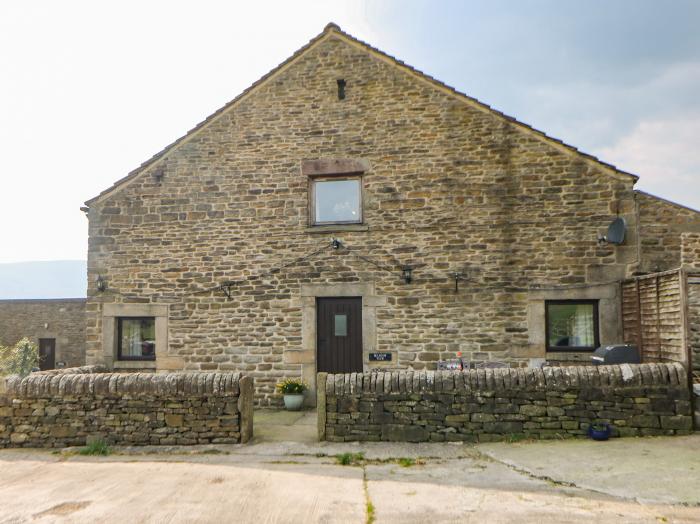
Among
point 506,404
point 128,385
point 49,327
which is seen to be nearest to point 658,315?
point 506,404

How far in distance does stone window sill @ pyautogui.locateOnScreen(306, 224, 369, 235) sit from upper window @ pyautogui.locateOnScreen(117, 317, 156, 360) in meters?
3.81

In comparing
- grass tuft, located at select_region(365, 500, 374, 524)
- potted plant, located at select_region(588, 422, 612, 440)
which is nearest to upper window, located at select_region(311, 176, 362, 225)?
potted plant, located at select_region(588, 422, 612, 440)

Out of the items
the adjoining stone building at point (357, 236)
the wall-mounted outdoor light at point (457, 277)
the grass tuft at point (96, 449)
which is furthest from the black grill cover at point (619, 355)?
the grass tuft at point (96, 449)

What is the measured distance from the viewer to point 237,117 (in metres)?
10.9

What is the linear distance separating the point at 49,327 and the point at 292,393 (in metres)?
17.4

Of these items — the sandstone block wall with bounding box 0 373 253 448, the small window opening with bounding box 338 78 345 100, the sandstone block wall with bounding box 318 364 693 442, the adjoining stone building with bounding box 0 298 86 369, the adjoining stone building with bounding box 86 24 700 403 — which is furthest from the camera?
the adjoining stone building with bounding box 0 298 86 369

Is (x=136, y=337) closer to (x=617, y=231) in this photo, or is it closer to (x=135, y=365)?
(x=135, y=365)

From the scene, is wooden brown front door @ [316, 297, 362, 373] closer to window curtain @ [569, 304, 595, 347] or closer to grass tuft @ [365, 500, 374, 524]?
window curtain @ [569, 304, 595, 347]

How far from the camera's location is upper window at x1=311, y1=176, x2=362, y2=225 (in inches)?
415

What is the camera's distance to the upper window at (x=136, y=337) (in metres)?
10.9

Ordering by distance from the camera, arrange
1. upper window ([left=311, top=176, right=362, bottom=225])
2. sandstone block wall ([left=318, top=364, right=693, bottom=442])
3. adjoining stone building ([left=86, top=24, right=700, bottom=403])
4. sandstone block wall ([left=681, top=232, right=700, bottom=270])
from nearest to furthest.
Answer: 1. sandstone block wall ([left=318, top=364, right=693, bottom=442])
2. sandstone block wall ([left=681, top=232, right=700, bottom=270])
3. adjoining stone building ([left=86, top=24, right=700, bottom=403])
4. upper window ([left=311, top=176, right=362, bottom=225])

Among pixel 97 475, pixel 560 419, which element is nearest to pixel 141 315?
pixel 97 475

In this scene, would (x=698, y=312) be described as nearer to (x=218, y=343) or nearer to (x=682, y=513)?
(x=682, y=513)

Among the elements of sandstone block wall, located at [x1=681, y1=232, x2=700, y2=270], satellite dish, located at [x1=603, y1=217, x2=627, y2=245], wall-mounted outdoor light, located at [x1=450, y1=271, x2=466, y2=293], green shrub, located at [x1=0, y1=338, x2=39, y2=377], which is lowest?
green shrub, located at [x1=0, y1=338, x2=39, y2=377]
